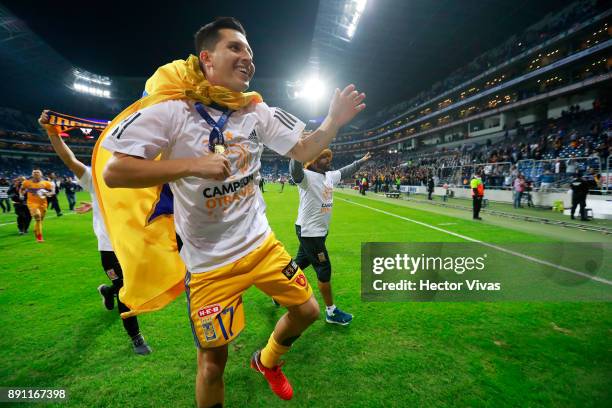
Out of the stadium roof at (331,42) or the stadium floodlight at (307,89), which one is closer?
the stadium roof at (331,42)

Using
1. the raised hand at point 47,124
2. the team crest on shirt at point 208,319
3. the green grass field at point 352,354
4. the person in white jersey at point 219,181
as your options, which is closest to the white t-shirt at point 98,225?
the raised hand at point 47,124

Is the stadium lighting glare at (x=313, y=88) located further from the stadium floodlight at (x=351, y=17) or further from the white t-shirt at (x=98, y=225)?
the white t-shirt at (x=98, y=225)

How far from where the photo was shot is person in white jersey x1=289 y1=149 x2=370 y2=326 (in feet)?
12.6

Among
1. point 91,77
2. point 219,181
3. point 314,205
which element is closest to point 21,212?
point 314,205

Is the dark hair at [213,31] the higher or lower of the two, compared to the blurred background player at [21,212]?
higher

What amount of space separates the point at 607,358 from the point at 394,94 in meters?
72.8

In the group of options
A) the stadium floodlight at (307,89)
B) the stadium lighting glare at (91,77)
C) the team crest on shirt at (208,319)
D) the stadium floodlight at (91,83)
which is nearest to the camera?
the team crest on shirt at (208,319)

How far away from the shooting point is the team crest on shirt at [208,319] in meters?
1.82

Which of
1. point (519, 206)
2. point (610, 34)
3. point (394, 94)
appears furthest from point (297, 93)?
point (519, 206)

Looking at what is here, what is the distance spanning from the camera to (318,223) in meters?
4.01

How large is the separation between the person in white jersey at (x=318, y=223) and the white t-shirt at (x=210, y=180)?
1.57m

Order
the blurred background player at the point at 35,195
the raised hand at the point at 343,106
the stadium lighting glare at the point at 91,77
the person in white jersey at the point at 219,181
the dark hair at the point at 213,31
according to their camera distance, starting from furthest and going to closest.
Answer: the stadium lighting glare at the point at 91,77
the blurred background player at the point at 35,195
the raised hand at the point at 343,106
the dark hair at the point at 213,31
the person in white jersey at the point at 219,181

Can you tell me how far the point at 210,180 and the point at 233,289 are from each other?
0.74 metres

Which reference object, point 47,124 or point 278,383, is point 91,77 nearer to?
point 47,124
